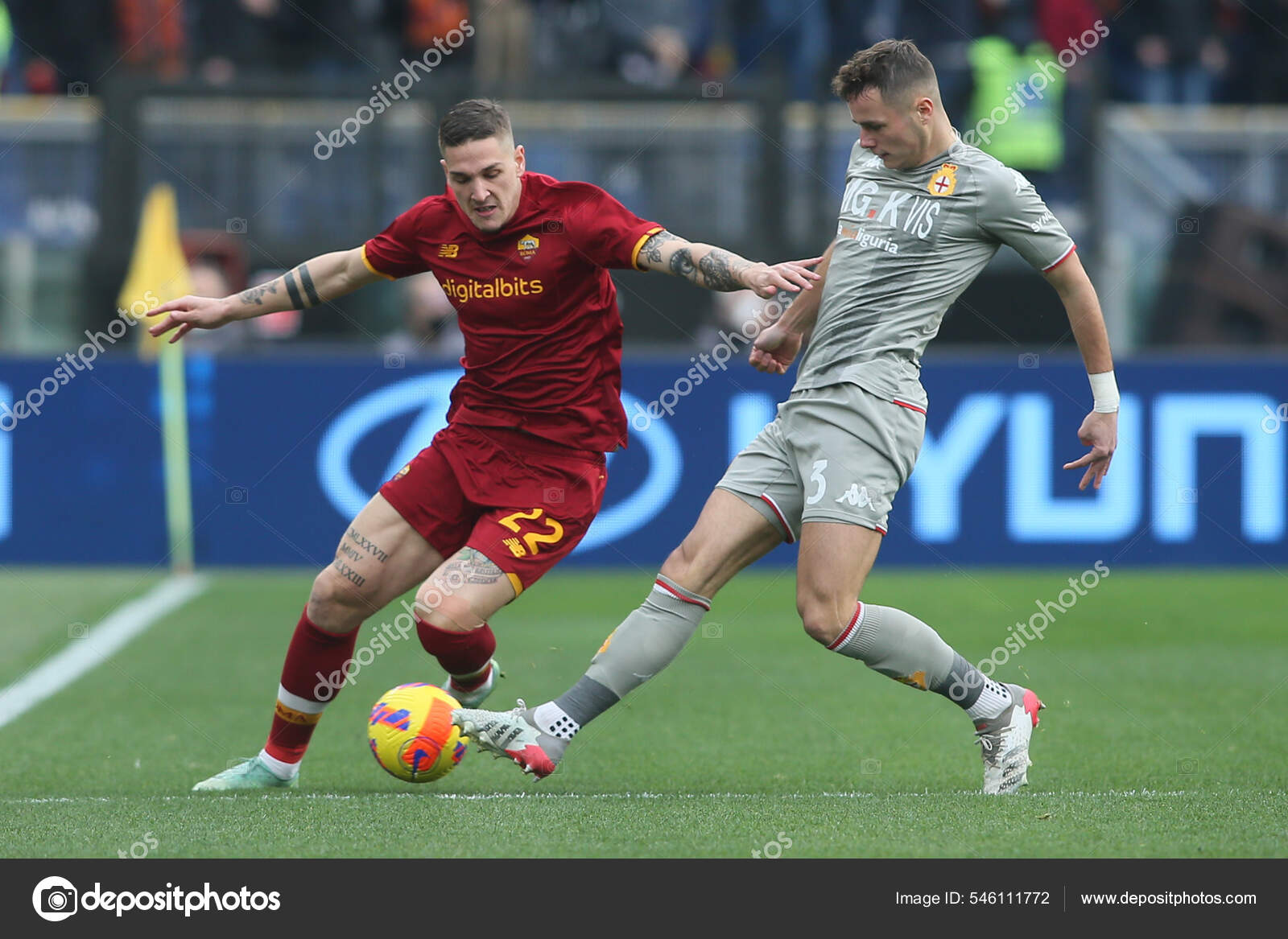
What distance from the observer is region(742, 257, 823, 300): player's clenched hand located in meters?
4.72

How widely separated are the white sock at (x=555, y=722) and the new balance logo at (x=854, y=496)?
102 centimetres

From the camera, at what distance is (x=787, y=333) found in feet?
17.3

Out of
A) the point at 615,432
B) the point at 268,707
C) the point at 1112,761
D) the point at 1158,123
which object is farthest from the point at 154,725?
the point at 1158,123

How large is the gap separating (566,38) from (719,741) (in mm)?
10005

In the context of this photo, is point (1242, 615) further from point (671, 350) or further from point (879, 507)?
point (879, 507)

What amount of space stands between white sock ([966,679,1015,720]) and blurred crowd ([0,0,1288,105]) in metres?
9.37

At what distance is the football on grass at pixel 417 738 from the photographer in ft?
16.3

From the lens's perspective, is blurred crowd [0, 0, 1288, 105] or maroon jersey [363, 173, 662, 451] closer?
maroon jersey [363, 173, 662, 451]
